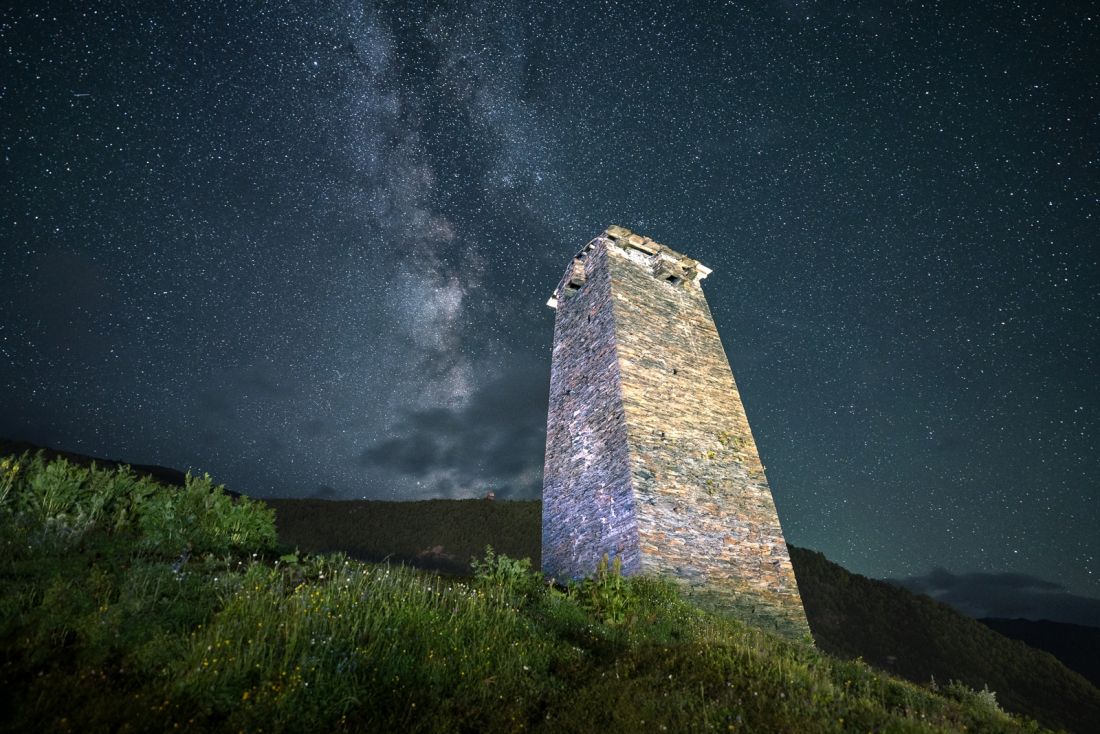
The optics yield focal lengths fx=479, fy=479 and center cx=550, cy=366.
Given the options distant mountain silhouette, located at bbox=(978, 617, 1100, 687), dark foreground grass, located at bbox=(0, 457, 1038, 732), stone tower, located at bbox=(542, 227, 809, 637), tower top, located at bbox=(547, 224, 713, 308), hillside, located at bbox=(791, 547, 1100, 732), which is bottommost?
distant mountain silhouette, located at bbox=(978, 617, 1100, 687)

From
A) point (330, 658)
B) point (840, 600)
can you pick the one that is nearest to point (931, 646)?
point (840, 600)

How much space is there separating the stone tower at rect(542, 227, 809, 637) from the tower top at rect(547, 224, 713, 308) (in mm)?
42

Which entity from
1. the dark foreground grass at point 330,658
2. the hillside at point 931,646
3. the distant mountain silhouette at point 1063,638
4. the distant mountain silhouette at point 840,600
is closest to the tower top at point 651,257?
the dark foreground grass at point 330,658

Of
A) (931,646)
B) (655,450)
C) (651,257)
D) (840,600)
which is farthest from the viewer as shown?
A: (840,600)

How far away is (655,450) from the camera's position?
11.0 metres

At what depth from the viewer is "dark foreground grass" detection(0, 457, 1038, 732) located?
121 inches

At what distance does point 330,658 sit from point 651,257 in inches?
555

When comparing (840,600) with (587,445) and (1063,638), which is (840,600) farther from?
(1063,638)

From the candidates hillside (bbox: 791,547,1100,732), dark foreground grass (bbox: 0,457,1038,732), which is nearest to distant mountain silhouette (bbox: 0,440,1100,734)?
hillside (bbox: 791,547,1100,732)

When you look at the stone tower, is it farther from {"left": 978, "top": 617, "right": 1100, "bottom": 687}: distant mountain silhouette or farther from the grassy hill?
{"left": 978, "top": 617, "right": 1100, "bottom": 687}: distant mountain silhouette

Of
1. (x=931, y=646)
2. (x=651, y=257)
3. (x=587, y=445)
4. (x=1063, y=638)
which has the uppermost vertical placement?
(x=651, y=257)

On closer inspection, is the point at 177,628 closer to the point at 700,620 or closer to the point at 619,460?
the point at 700,620

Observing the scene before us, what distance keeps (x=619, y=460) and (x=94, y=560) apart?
862 centimetres

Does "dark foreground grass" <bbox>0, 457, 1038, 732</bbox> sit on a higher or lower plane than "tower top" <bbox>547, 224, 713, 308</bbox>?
lower
